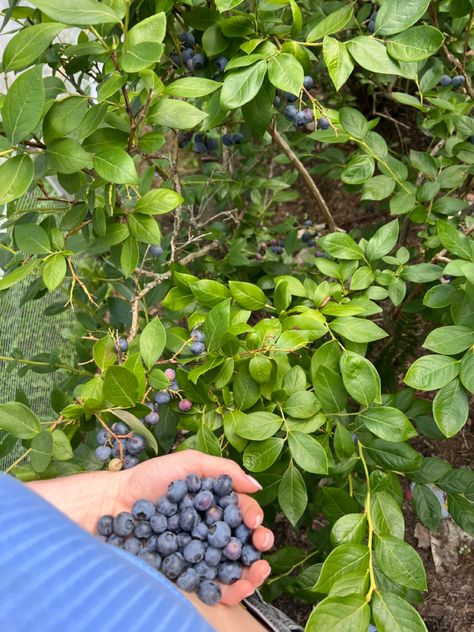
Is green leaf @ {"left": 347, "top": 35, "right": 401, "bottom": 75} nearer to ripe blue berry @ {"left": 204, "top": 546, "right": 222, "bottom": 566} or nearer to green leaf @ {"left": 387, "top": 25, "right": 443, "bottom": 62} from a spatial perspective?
green leaf @ {"left": 387, "top": 25, "right": 443, "bottom": 62}

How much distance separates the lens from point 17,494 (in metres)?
0.60

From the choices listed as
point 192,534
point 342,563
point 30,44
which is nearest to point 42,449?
point 192,534

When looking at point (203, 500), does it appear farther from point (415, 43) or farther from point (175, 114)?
point (415, 43)

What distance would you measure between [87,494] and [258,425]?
14.0 inches

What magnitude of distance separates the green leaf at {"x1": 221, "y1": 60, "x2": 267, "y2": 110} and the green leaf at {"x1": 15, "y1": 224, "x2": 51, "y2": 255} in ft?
1.27

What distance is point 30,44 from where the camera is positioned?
2.47ft

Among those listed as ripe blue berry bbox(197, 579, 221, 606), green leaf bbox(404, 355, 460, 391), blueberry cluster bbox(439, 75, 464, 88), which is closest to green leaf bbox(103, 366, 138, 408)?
ripe blue berry bbox(197, 579, 221, 606)

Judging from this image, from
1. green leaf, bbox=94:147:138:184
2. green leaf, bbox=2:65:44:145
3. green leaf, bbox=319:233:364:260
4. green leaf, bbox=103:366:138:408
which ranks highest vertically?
green leaf, bbox=2:65:44:145

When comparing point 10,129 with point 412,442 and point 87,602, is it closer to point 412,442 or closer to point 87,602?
point 87,602

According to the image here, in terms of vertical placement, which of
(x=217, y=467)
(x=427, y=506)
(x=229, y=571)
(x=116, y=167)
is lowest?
(x=427, y=506)

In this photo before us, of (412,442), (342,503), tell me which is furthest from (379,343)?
(342,503)

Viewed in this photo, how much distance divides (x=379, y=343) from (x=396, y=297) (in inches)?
31.6

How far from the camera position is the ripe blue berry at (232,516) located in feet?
2.97

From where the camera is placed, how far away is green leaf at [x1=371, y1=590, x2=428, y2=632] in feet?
2.48
